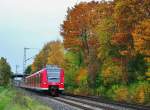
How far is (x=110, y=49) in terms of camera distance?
5381 centimetres

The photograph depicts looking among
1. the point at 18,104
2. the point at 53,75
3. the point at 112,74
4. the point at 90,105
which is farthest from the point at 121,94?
the point at 18,104

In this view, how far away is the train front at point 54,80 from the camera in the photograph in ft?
191

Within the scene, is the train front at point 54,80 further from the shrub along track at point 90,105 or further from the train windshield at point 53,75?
the shrub along track at point 90,105

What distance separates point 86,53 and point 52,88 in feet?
44.1

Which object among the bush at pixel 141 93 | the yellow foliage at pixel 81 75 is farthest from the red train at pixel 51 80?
the bush at pixel 141 93

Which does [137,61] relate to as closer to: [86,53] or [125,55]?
[125,55]

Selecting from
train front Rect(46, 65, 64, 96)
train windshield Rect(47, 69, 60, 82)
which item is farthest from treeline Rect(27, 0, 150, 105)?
train windshield Rect(47, 69, 60, 82)

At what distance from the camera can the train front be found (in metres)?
58.3

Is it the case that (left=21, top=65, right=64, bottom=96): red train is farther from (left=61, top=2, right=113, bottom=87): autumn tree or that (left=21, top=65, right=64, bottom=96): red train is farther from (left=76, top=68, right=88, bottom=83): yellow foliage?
(left=61, top=2, right=113, bottom=87): autumn tree

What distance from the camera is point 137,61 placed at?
49.7m

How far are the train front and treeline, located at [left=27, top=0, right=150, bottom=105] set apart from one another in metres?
4.20

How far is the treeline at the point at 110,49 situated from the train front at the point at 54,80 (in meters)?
4.20

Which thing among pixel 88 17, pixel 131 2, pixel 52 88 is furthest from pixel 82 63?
pixel 131 2

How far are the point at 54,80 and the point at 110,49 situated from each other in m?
8.84
